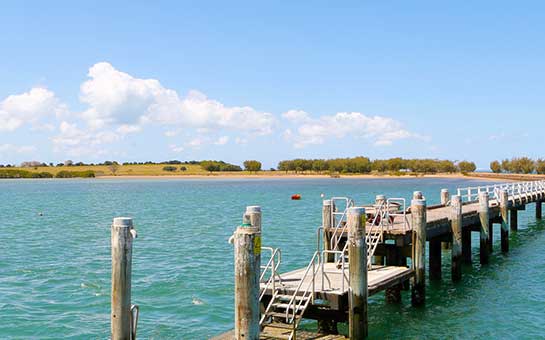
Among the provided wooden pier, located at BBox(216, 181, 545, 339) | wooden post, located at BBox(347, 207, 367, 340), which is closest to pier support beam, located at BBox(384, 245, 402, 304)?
wooden pier, located at BBox(216, 181, 545, 339)

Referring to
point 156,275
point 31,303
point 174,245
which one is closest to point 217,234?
point 174,245

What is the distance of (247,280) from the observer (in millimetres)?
11023

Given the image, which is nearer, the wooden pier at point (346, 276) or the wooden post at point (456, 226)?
the wooden pier at point (346, 276)

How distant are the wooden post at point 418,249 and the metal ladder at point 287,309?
5816 millimetres

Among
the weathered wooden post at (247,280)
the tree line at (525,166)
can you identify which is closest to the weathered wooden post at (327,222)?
the weathered wooden post at (247,280)

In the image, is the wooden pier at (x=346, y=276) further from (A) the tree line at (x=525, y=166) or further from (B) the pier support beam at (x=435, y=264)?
(A) the tree line at (x=525, y=166)

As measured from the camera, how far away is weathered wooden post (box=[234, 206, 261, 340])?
36.1ft

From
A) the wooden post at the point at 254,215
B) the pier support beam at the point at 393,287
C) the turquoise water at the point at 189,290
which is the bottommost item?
the turquoise water at the point at 189,290

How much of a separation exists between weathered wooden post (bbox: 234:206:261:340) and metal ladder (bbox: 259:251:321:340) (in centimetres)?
214

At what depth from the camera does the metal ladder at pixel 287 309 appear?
13.4m

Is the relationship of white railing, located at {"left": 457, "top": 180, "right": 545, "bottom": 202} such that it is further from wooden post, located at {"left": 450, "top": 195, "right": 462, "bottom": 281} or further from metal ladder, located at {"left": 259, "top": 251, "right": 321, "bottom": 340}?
metal ladder, located at {"left": 259, "top": 251, "right": 321, "bottom": 340}

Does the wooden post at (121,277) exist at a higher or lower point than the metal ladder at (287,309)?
higher

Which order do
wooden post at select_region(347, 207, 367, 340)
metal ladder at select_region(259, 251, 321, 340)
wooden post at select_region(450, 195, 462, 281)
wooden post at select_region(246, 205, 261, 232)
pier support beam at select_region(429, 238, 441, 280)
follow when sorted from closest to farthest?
metal ladder at select_region(259, 251, 321, 340)
wooden post at select_region(347, 207, 367, 340)
wooden post at select_region(246, 205, 261, 232)
wooden post at select_region(450, 195, 462, 281)
pier support beam at select_region(429, 238, 441, 280)

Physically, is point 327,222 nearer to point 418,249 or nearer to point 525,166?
point 418,249
